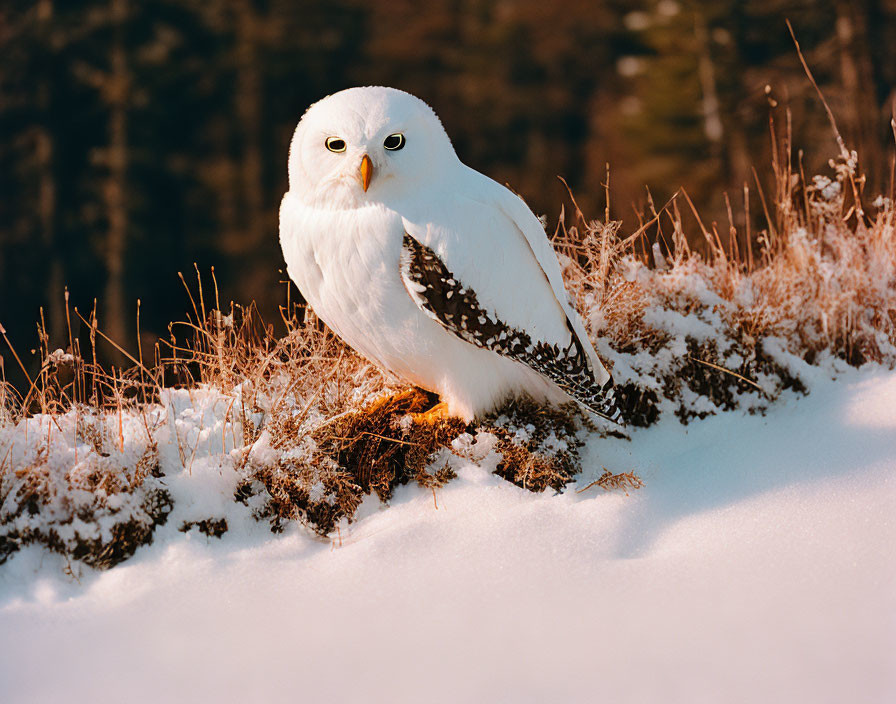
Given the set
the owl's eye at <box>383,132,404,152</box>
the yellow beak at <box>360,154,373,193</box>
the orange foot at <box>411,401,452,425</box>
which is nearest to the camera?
the yellow beak at <box>360,154,373,193</box>

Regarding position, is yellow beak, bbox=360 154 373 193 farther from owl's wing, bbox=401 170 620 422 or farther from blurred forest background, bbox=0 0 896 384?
blurred forest background, bbox=0 0 896 384

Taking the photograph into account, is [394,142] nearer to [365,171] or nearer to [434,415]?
[365,171]

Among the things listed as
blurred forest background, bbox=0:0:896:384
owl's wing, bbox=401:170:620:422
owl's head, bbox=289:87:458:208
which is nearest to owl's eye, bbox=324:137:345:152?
owl's head, bbox=289:87:458:208

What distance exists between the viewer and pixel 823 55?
39.3 ft

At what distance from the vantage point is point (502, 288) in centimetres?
284

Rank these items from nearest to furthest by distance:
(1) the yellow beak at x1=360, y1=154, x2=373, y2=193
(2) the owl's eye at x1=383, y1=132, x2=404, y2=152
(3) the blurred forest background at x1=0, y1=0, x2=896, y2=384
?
(1) the yellow beak at x1=360, y1=154, x2=373, y2=193, (2) the owl's eye at x1=383, y1=132, x2=404, y2=152, (3) the blurred forest background at x1=0, y1=0, x2=896, y2=384

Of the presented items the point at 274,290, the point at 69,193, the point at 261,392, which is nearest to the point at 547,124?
the point at 274,290

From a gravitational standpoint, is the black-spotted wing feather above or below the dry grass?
above

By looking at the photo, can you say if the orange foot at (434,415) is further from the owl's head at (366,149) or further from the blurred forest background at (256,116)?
the blurred forest background at (256,116)

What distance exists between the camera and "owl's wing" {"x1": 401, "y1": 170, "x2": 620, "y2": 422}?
9.00ft

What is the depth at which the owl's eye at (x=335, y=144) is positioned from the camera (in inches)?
108

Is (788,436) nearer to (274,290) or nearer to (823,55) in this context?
(823,55)

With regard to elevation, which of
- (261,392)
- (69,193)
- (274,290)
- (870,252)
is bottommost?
(274,290)

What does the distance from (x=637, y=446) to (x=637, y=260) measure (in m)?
1.02
